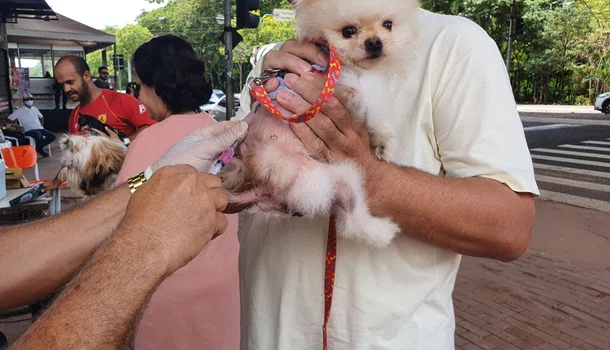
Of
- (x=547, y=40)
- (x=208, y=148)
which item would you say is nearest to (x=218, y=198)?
(x=208, y=148)

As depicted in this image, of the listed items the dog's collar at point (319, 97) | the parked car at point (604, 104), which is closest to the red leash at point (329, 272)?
the dog's collar at point (319, 97)

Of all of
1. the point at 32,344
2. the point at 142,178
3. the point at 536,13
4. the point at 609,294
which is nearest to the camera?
the point at 32,344

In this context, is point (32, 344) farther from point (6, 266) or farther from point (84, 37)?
point (84, 37)

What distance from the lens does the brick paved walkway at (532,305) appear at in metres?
3.80

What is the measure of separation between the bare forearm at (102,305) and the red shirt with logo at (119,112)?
156 inches

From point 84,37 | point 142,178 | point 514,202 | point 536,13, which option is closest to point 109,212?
point 142,178

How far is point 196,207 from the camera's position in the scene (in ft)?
3.52

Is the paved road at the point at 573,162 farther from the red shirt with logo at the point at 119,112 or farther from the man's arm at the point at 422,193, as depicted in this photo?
the man's arm at the point at 422,193

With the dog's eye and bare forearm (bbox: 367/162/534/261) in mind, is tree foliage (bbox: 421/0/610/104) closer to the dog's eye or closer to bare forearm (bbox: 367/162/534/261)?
the dog's eye

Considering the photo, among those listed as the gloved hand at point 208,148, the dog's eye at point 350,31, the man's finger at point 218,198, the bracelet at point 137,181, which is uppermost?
the dog's eye at point 350,31

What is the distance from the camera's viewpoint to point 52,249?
1568 mm

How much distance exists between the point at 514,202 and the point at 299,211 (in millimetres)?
536

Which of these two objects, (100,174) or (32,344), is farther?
(100,174)

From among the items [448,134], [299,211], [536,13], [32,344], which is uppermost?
[536,13]
